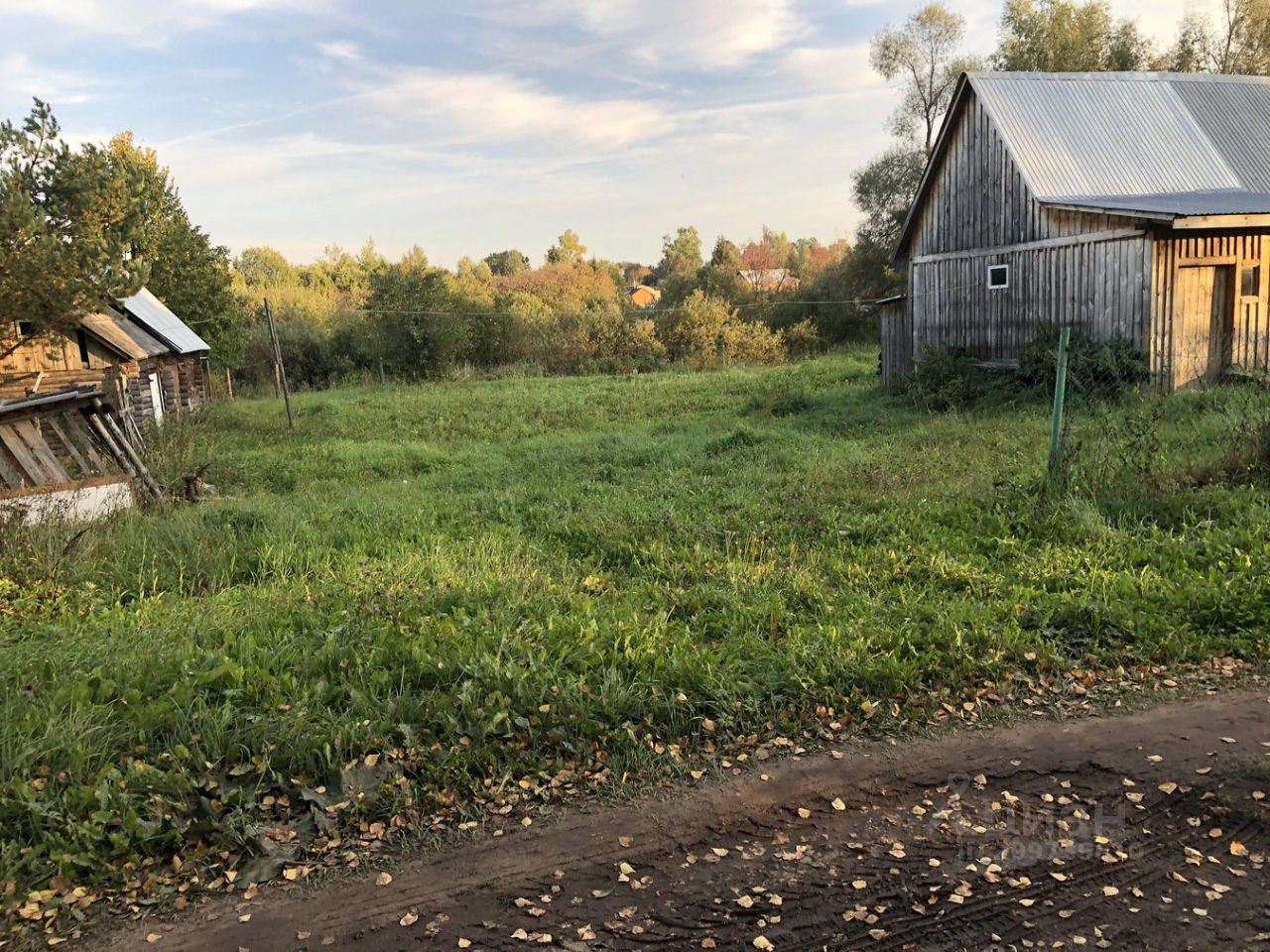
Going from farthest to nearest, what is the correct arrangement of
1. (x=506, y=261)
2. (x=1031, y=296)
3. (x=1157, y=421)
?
1. (x=506, y=261)
2. (x=1031, y=296)
3. (x=1157, y=421)

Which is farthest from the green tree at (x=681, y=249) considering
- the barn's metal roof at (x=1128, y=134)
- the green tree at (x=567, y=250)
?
the barn's metal roof at (x=1128, y=134)

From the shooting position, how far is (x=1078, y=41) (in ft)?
102

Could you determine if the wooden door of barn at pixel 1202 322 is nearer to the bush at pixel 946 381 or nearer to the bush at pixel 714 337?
the bush at pixel 946 381

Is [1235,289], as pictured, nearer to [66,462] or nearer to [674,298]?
[66,462]

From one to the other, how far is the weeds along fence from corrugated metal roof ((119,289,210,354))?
21.7 meters

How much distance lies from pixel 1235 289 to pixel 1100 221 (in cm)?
243

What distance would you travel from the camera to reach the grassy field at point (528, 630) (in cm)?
410

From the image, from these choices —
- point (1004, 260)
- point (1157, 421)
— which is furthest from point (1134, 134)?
point (1157, 421)

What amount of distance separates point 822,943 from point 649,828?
963mm

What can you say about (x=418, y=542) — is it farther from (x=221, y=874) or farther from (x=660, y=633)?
(x=221, y=874)

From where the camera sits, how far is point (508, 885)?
11.4 feet

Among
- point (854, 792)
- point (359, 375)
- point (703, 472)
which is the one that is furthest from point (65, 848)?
point (359, 375)

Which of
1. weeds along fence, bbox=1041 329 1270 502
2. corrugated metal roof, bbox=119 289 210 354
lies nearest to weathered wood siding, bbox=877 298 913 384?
weeds along fence, bbox=1041 329 1270 502

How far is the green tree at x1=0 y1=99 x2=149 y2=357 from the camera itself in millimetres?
11273
